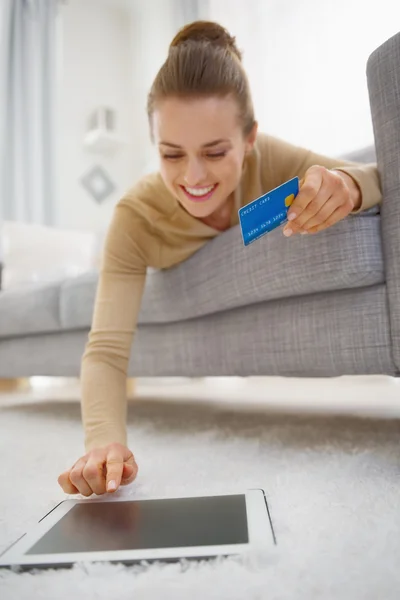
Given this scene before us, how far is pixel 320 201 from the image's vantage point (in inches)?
27.5

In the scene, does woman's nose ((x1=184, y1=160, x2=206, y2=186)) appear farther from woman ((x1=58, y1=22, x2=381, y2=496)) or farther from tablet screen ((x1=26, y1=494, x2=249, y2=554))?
tablet screen ((x1=26, y1=494, x2=249, y2=554))

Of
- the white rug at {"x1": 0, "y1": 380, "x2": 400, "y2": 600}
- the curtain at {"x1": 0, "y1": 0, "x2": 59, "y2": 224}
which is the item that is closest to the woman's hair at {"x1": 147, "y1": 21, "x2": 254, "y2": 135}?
the white rug at {"x1": 0, "y1": 380, "x2": 400, "y2": 600}

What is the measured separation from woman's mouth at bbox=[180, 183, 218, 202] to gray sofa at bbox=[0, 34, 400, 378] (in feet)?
0.30

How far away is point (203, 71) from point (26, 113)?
295 cm

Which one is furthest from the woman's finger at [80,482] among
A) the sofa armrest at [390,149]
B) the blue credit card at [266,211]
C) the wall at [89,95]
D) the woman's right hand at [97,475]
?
the wall at [89,95]

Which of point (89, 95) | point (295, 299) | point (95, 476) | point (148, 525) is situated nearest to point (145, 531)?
point (148, 525)

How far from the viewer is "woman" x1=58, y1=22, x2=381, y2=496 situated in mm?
721

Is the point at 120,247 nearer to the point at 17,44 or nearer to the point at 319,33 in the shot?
the point at 319,33

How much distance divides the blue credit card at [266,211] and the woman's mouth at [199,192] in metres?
0.30

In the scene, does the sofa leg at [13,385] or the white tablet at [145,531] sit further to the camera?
the sofa leg at [13,385]

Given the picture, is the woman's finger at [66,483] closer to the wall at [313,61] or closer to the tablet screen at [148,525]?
the tablet screen at [148,525]

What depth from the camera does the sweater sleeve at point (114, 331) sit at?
820mm

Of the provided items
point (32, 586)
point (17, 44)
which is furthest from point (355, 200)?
point (17, 44)

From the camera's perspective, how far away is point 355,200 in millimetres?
764
